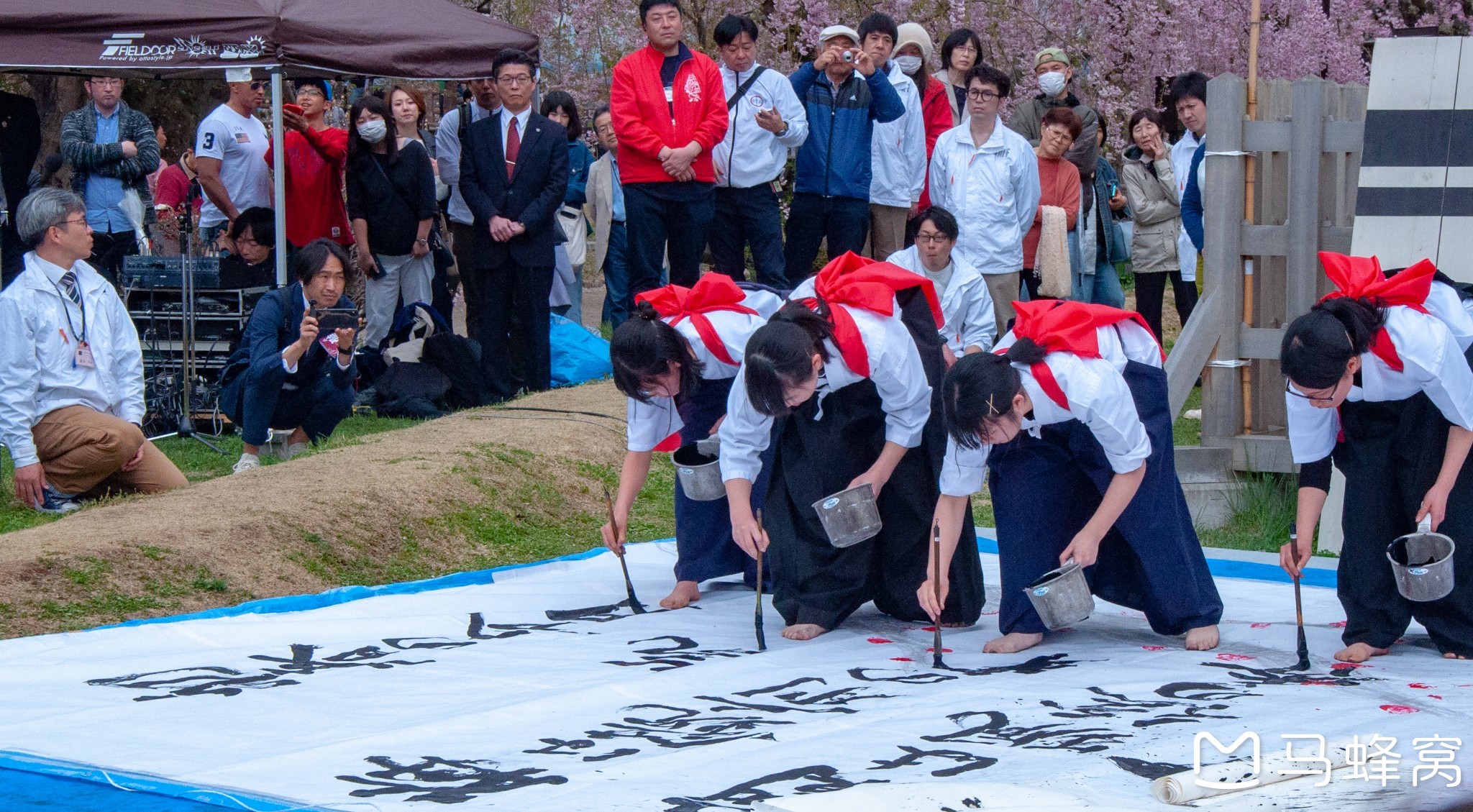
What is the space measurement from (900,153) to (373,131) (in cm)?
258

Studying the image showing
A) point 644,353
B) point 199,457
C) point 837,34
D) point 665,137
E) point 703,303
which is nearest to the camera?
point 644,353

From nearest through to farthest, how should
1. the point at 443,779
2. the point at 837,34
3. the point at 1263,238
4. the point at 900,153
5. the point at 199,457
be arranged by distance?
the point at 443,779 → the point at 1263,238 → the point at 199,457 → the point at 837,34 → the point at 900,153

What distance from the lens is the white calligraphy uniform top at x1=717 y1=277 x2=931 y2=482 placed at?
164 inches

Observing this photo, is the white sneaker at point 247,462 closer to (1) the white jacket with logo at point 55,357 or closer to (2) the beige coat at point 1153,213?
(1) the white jacket with logo at point 55,357

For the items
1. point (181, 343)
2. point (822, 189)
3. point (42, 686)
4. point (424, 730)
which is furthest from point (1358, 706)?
point (181, 343)

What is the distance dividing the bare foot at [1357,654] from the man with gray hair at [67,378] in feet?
13.3

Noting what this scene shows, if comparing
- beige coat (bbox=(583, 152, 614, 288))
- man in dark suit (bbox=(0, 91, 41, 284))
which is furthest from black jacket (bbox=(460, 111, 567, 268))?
man in dark suit (bbox=(0, 91, 41, 284))

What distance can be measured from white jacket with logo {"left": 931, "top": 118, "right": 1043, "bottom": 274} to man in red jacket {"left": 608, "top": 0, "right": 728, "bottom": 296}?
104cm

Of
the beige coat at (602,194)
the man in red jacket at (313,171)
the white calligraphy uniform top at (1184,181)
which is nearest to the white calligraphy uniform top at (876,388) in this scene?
the white calligraphy uniform top at (1184,181)

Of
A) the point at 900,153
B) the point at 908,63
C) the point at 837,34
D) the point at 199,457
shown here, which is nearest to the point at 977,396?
the point at 837,34

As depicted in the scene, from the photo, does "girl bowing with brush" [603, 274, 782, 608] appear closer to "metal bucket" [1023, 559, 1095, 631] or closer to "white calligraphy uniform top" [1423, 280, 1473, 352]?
"metal bucket" [1023, 559, 1095, 631]

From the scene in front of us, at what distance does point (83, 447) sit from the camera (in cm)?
570

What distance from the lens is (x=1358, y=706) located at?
3.46 m

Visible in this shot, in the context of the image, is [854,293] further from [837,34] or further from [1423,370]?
[837,34]
